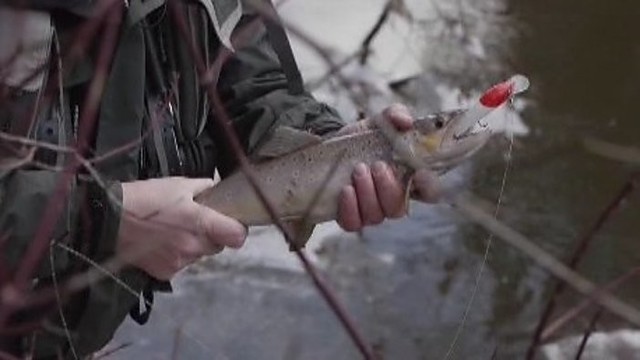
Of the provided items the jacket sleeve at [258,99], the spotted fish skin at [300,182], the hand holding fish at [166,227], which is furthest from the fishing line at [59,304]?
the jacket sleeve at [258,99]

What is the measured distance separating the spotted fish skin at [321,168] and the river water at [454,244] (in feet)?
3.58

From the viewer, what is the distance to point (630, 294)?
523cm

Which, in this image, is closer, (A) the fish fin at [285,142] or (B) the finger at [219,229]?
(B) the finger at [219,229]

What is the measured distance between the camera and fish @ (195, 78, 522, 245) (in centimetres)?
273

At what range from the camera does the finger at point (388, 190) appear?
8.82 ft

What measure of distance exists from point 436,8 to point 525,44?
1.90ft

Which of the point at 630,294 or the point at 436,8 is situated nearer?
the point at 630,294

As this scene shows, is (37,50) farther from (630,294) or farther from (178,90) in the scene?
(630,294)

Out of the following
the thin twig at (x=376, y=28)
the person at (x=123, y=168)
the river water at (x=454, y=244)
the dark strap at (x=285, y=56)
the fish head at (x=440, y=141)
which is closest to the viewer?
the thin twig at (x=376, y=28)

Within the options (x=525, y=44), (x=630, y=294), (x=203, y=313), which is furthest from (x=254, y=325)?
(x=525, y=44)

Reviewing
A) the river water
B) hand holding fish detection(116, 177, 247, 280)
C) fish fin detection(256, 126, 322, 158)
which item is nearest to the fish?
fish fin detection(256, 126, 322, 158)

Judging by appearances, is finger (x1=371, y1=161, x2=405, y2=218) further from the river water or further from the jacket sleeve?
the river water

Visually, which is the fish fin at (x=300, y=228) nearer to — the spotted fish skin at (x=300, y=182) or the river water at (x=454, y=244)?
the spotted fish skin at (x=300, y=182)

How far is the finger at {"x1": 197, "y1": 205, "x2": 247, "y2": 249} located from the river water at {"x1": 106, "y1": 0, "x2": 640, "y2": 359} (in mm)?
1217
